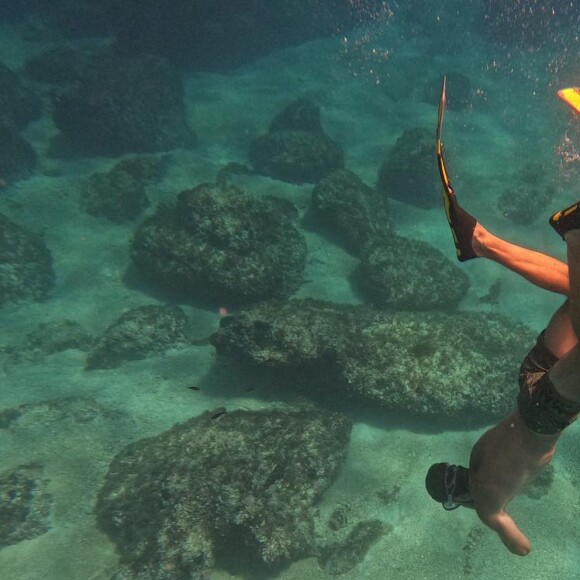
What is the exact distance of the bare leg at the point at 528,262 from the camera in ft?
11.3

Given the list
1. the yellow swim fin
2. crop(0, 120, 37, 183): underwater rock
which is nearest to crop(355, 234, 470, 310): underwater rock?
the yellow swim fin

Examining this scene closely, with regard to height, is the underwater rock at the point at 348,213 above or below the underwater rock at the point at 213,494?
above

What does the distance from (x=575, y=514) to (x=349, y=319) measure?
4.01 meters

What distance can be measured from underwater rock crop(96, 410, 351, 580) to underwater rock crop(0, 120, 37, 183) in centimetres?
952

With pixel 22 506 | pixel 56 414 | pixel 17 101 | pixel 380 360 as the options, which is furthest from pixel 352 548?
pixel 17 101

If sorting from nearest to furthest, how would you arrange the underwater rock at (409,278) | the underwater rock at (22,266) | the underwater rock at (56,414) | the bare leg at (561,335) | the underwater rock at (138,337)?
the bare leg at (561,335) → the underwater rock at (56,414) → the underwater rock at (138,337) → the underwater rock at (409,278) → the underwater rock at (22,266)

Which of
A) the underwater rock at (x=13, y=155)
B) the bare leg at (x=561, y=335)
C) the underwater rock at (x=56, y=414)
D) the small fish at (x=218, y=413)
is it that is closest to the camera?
the bare leg at (x=561, y=335)

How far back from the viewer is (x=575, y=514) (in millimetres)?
5777

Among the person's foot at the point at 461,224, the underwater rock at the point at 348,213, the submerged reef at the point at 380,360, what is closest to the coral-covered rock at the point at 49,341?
the submerged reef at the point at 380,360

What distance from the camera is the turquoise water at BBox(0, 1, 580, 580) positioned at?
211 inches

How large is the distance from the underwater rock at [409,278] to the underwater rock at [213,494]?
3.85m

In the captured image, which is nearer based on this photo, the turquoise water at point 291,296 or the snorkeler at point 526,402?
the snorkeler at point 526,402

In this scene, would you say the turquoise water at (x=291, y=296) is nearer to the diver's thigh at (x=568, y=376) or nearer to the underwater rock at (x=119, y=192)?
the underwater rock at (x=119, y=192)

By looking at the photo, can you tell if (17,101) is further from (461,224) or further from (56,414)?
(461,224)
